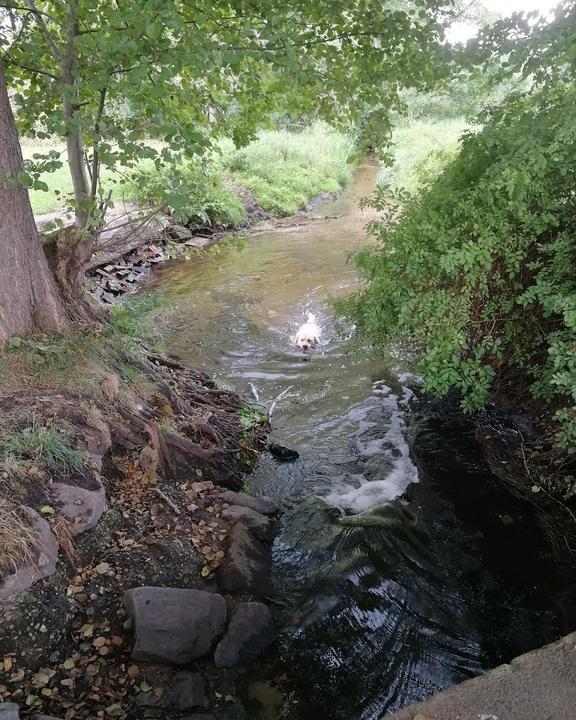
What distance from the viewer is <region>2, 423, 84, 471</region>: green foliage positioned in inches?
168

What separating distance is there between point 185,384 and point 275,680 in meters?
4.55

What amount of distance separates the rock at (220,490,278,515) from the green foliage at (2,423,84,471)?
4.99 ft

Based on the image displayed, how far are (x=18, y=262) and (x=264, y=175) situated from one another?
19788 millimetres

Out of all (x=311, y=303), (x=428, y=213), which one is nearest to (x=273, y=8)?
(x=428, y=213)

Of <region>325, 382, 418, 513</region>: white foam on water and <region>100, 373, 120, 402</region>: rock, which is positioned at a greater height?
<region>100, 373, 120, 402</region>: rock

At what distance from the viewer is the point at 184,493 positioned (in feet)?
17.1

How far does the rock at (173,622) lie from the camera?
3.63m

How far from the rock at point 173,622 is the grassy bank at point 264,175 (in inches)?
426

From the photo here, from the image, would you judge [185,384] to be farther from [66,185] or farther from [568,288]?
[66,185]

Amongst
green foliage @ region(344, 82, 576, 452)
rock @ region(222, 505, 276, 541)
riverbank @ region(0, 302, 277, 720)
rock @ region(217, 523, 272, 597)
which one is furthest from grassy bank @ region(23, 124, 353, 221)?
rock @ region(217, 523, 272, 597)

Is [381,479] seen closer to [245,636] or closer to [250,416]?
[250,416]

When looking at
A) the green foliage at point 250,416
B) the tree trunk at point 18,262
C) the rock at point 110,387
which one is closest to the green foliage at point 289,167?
the green foliage at point 250,416

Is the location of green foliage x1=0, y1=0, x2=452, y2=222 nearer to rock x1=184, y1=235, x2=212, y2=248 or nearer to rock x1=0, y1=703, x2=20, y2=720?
rock x1=0, y1=703, x2=20, y2=720

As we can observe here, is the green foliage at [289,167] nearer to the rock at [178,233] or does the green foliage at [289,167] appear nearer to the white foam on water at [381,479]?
the rock at [178,233]
